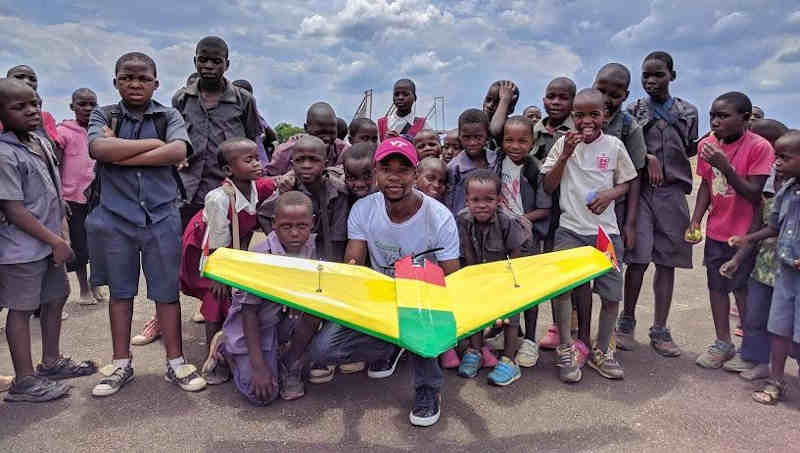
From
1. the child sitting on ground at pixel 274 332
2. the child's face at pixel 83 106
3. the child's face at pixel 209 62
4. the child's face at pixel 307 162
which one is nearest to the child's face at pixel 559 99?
the child's face at pixel 307 162

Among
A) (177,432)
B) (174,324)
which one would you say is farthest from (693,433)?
(174,324)

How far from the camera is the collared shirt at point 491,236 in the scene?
12.8 feet

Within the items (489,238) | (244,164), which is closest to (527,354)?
(489,238)

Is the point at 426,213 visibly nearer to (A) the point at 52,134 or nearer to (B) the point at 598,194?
(B) the point at 598,194

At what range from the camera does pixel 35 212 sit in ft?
11.3

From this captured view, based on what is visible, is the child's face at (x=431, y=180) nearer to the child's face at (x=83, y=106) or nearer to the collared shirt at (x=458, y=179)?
the collared shirt at (x=458, y=179)

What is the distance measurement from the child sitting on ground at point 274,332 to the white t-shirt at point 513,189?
5.79 feet

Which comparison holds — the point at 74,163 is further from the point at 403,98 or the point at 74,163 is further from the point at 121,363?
the point at 403,98

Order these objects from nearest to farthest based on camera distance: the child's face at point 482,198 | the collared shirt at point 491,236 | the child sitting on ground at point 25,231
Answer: the child sitting on ground at point 25,231, the child's face at point 482,198, the collared shirt at point 491,236

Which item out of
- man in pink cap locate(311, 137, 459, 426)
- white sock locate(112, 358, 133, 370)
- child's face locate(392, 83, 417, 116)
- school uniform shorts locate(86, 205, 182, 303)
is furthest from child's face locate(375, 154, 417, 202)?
child's face locate(392, 83, 417, 116)

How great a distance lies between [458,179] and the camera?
4566 millimetres

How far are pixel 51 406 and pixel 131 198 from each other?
1535mm

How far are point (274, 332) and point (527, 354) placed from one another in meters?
2.12

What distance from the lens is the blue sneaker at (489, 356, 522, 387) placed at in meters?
3.80
